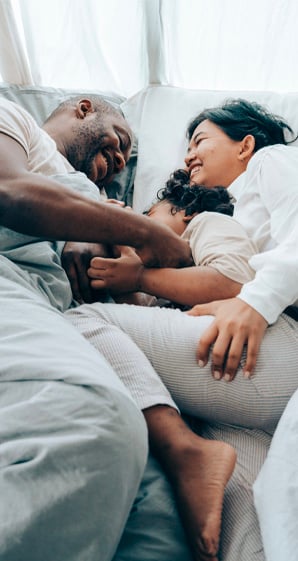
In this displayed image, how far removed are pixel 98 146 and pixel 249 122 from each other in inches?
18.8

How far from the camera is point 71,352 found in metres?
0.54

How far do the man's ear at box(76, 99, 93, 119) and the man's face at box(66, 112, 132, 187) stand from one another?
2 centimetres

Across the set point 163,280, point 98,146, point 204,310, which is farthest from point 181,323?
point 98,146

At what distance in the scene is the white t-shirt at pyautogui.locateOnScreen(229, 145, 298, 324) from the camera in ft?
2.59

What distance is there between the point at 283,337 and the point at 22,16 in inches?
63.7

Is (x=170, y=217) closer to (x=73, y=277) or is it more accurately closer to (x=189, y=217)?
(x=189, y=217)

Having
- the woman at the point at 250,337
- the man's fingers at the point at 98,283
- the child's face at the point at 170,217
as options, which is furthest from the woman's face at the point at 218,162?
the man's fingers at the point at 98,283

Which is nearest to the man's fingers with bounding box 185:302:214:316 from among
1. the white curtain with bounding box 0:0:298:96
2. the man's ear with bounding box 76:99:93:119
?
the man's ear with bounding box 76:99:93:119

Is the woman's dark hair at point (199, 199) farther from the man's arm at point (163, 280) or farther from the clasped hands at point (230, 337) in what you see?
the clasped hands at point (230, 337)

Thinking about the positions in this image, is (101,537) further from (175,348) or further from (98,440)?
(175,348)

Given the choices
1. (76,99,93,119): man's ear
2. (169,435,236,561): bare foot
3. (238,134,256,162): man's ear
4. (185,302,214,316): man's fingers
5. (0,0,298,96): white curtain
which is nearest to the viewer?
(169,435,236,561): bare foot

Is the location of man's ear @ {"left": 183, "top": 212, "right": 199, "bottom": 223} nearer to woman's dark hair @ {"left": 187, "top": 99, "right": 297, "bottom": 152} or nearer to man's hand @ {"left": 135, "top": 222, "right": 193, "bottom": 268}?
man's hand @ {"left": 135, "top": 222, "right": 193, "bottom": 268}

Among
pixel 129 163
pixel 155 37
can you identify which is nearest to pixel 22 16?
pixel 155 37

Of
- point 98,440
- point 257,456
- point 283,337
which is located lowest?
point 257,456
